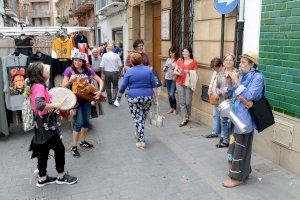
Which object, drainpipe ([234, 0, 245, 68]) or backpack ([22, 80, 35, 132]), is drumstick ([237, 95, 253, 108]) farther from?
backpack ([22, 80, 35, 132])

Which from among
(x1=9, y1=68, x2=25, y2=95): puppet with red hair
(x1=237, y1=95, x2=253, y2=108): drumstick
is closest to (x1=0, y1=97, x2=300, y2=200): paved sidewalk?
(x1=9, y1=68, x2=25, y2=95): puppet with red hair

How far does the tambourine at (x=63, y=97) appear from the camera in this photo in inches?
173

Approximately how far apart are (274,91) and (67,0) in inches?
1843

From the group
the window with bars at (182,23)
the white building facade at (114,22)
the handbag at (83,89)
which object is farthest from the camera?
the white building facade at (114,22)

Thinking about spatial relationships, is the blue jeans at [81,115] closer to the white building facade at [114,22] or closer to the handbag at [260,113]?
the handbag at [260,113]

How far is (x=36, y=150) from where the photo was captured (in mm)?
4227

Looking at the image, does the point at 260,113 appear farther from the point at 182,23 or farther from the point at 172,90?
the point at 182,23

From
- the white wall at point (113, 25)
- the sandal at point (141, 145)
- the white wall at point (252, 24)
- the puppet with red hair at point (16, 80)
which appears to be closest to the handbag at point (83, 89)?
the sandal at point (141, 145)

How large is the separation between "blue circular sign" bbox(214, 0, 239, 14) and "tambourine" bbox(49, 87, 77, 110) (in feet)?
9.07

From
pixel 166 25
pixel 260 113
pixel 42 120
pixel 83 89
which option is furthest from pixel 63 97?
pixel 166 25

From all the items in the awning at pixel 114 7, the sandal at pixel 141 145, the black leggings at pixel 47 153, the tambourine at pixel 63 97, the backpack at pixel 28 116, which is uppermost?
the awning at pixel 114 7

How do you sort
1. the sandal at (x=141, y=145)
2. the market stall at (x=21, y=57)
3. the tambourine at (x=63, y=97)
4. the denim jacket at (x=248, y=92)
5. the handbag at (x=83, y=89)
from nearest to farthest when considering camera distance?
the denim jacket at (x=248, y=92) < the tambourine at (x=63, y=97) < the handbag at (x=83, y=89) < the sandal at (x=141, y=145) < the market stall at (x=21, y=57)

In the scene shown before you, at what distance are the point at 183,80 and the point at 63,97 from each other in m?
3.10

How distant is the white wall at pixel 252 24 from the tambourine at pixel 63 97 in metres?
2.79
